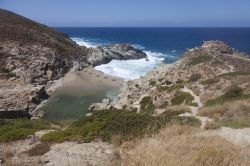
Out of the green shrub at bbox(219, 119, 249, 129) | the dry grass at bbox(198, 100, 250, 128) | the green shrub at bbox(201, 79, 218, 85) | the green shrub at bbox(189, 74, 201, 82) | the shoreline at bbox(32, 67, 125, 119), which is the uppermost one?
the green shrub at bbox(219, 119, 249, 129)

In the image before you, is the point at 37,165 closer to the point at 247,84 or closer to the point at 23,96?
the point at 247,84

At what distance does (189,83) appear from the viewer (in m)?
42.4

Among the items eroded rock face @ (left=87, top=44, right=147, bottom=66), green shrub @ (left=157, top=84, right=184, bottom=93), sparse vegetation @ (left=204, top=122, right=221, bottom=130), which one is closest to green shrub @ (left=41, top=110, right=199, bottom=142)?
sparse vegetation @ (left=204, top=122, right=221, bottom=130)

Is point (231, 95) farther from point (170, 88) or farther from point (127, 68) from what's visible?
point (127, 68)

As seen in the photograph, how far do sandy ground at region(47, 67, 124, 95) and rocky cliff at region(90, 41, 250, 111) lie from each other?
5.74 m

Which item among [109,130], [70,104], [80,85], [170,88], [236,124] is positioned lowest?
[70,104]

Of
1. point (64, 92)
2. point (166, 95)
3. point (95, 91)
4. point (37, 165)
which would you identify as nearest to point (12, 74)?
point (64, 92)

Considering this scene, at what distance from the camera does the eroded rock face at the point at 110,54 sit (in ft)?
269

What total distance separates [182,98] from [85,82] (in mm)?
27856

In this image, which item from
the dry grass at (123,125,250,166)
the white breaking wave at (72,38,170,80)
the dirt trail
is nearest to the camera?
the dry grass at (123,125,250,166)

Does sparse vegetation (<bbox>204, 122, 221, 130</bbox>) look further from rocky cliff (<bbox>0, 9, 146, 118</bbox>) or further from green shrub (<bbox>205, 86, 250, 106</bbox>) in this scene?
rocky cliff (<bbox>0, 9, 146, 118</bbox>)

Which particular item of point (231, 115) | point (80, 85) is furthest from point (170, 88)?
point (80, 85)

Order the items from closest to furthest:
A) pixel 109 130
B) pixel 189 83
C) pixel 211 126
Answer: pixel 109 130 < pixel 211 126 < pixel 189 83

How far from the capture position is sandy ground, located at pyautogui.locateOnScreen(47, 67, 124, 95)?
55.3m
